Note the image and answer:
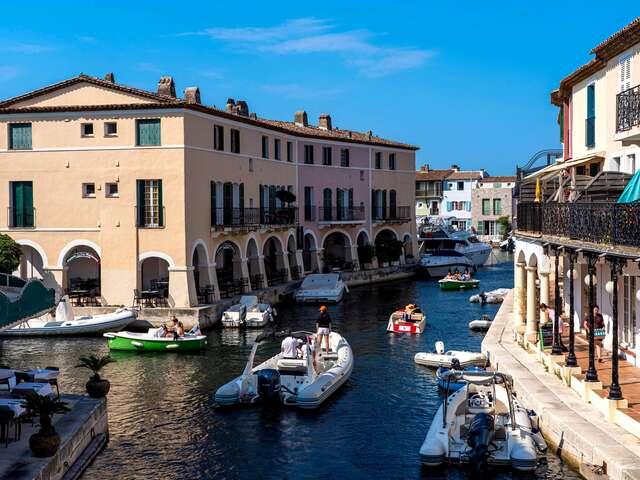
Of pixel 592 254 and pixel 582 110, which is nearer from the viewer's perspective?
pixel 592 254

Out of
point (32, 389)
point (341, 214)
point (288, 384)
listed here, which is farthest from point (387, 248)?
point (32, 389)

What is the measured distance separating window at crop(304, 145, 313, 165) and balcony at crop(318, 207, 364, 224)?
348 centimetres

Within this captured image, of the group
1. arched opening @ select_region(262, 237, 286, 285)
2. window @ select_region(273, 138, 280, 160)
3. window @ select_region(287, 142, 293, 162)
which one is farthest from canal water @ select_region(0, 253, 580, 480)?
window @ select_region(287, 142, 293, 162)

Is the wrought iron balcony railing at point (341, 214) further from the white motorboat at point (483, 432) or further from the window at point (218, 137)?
the white motorboat at point (483, 432)

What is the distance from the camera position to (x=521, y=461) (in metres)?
17.2

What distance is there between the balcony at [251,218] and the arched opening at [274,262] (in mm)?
1675

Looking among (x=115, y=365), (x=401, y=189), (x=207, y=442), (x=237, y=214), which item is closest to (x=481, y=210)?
(x=401, y=189)

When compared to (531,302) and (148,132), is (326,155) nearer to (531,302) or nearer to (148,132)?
(148,132)

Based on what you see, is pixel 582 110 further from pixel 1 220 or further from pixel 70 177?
pixel 1 220

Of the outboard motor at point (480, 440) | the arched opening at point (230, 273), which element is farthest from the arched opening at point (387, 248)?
the outboard motor at point (480, 440)

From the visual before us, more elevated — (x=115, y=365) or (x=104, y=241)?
(x=104, y=241)

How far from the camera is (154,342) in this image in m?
32.0

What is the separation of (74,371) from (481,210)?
264 feet

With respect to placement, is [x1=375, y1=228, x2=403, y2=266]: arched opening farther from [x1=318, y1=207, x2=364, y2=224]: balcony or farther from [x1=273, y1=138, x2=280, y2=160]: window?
[x1=273, y1=138, x2=280, y2=160]: window
